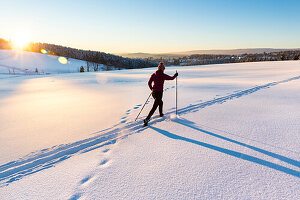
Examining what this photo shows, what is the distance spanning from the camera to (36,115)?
664 cm

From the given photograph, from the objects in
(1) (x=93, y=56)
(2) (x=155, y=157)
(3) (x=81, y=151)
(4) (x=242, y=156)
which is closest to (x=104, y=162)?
(3) (x=81, y=151)

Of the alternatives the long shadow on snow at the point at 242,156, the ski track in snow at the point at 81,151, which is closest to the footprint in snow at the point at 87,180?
the ski track in snow at the point at 81,151

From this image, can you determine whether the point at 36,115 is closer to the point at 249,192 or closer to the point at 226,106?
the point at 249,192

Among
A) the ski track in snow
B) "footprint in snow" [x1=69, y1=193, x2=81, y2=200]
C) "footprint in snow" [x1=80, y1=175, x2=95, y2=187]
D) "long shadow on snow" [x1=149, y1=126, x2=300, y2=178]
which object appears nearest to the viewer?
"footprint in snow" [x1=69, y1=193, x2=81, y2=200]

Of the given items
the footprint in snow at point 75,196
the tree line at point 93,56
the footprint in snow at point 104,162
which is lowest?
the footprint in snow at point 75,196

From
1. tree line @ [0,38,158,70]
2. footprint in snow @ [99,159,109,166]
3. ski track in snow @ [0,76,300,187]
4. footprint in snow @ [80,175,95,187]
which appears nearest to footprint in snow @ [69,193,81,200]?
ski track in snow @ [0,76,300,187]

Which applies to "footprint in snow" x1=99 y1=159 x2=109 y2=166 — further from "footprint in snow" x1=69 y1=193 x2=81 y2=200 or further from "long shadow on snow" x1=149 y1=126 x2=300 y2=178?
"long shadow on snow" x1=149 y1=126 x2=300 y2=178

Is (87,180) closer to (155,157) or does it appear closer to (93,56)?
(155,157)

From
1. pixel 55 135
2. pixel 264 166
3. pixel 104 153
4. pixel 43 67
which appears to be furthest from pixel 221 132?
pixel 43 67

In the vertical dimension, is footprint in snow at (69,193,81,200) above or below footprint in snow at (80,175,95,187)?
below

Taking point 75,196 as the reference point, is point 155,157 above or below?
above

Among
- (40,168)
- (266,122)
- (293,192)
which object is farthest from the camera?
(266,122)

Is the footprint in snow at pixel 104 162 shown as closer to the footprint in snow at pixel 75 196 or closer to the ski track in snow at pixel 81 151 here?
the ski track in snow at pixel 81 151

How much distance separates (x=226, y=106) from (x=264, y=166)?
4450mm
